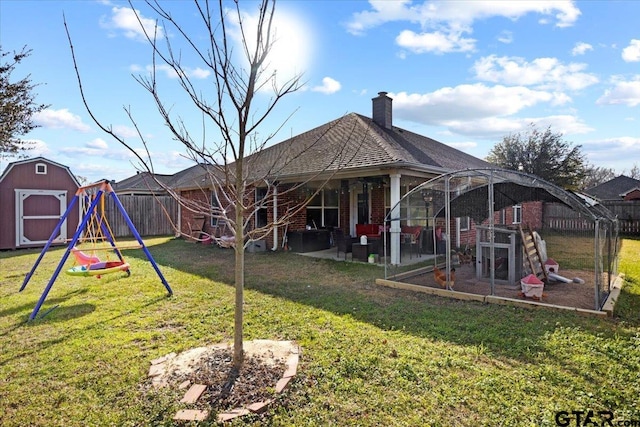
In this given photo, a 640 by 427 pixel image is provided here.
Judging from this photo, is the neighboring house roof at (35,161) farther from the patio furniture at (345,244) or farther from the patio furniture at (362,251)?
the patio furniture at (362,251)

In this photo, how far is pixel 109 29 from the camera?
4039 mm

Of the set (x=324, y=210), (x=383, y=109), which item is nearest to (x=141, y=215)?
(x=324, y=210)

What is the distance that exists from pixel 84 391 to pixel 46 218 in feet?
47.3

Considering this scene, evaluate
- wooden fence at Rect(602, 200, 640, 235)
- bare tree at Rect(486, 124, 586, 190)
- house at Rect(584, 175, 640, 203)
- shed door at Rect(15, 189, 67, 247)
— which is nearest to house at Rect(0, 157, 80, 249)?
shed door at Rect(15, 189, 67, 247)

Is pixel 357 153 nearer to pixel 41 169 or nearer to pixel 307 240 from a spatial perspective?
pixel 307 240

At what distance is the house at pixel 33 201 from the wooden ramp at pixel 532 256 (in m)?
14.8

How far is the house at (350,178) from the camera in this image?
30.9ft

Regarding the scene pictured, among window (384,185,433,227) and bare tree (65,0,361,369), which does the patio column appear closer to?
window (384,185,433,227)

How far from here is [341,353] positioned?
12.4 ft

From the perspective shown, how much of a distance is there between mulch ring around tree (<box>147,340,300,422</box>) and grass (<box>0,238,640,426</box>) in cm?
11

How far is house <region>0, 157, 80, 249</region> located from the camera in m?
13.2

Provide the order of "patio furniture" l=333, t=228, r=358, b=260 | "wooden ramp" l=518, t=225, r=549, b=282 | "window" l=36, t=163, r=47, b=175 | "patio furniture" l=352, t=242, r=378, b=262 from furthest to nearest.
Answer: "window" l=36, t=163, r=47, b=175, "patio furniture" l=333, t=228, r=358, b=260, "patio furniture" l=352, t=242, r=378, b=262, "wooden ramp" l=518, t=225, r=549, b=282

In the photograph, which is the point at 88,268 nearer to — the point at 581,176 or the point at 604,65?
the point at 604,65

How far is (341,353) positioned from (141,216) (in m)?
18.1
